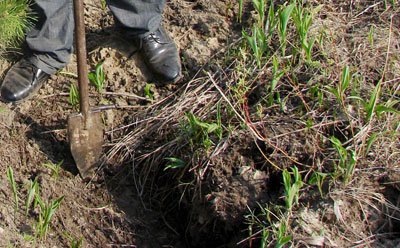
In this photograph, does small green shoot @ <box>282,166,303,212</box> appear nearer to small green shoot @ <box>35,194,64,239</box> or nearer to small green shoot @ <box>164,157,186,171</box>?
small green shoot @ <box>164,157,186,171</box>

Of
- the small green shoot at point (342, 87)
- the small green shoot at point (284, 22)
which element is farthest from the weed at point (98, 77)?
the small green shoot at point (342, 87)

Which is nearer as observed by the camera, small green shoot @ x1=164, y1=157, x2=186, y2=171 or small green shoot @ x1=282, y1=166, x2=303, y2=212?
small green shoot @ x1=282, y1=166, x2=303, y2=212

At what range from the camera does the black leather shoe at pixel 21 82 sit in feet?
8.70

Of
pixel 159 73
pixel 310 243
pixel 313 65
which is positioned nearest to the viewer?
pixel 310 243

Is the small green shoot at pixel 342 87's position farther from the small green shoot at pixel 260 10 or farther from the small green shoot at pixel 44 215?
the small green shoot at pixel 44 215

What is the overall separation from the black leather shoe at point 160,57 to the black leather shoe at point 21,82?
0.41 m

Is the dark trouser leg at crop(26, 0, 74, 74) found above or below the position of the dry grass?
above

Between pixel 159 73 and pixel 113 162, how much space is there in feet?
1.34

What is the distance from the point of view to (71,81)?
2.77m

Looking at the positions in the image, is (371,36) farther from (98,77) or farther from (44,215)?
(44,215)

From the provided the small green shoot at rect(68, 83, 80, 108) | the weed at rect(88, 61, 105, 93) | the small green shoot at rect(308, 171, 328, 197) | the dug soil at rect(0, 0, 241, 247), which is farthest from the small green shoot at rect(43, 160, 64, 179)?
the small green shoot at rect(308, 171, 328, 197)

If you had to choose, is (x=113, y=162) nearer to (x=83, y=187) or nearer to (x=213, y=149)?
(x=83, y=187)

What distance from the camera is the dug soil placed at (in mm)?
2414

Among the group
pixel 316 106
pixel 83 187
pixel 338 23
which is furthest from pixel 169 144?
pixel 338 23
